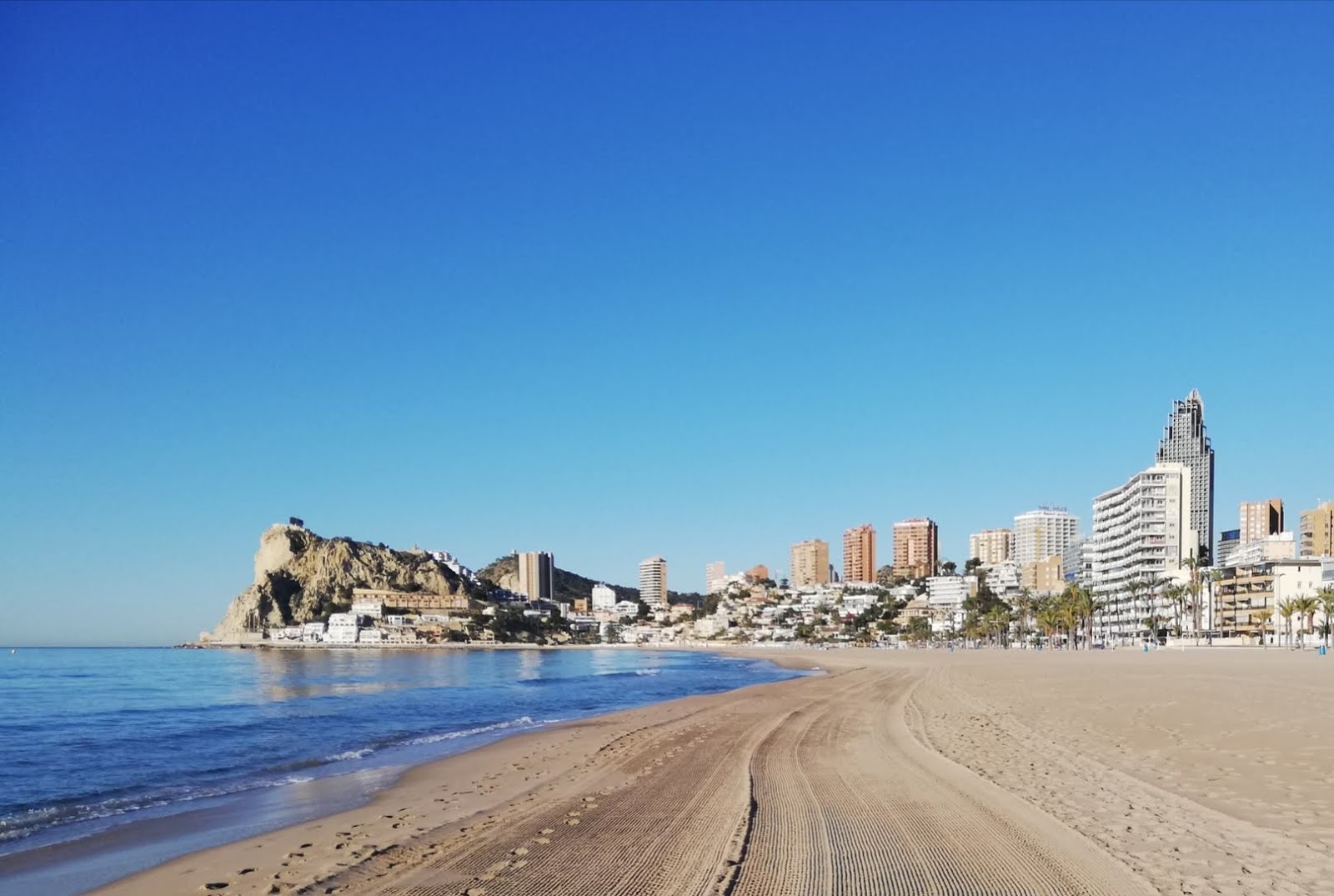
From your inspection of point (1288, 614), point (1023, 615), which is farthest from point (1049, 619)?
point (1288, 614)

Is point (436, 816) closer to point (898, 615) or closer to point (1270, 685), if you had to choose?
point (1270, 685)

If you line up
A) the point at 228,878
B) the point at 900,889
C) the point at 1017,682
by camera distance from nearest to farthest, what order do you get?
the point at 900,889 < the point at 228,878 < the point at 1017,682

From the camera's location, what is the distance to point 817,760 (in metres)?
13.8

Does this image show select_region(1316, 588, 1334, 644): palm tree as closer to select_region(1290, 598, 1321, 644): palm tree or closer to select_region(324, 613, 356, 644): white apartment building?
select_region(1290, 598, 1321, 644): palm tree

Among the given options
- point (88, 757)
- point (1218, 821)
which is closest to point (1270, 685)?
point (1218, 821)

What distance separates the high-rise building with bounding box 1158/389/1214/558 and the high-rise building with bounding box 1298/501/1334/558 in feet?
85.2

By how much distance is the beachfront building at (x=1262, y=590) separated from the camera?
256ft

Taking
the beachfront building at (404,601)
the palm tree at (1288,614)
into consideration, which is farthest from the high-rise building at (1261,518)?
the beachfront building at (404,601)

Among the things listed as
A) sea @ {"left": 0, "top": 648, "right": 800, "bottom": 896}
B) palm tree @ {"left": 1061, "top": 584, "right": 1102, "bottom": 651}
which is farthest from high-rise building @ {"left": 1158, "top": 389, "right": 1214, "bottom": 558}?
sea @ {"left": 0, "top": 648, "right": 800, "bottom": 896}

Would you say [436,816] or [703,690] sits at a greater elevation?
[436,816]

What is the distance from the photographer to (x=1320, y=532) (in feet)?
440

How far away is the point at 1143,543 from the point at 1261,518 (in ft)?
286

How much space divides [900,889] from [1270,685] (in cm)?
2408

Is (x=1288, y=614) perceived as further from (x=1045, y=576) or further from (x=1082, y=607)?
(x=1045, y=576)
